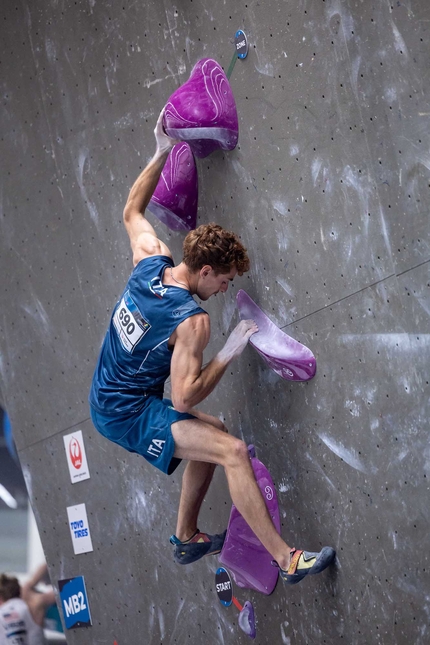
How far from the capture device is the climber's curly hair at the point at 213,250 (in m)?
2.82

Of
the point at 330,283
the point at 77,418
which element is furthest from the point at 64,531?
the point at 330,283

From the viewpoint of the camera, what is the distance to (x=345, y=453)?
2.91 metres

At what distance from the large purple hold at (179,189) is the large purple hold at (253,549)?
996 mm

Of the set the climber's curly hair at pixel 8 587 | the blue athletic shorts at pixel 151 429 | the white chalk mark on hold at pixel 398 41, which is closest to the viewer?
the white chalk mark on hold at pixel 398 41

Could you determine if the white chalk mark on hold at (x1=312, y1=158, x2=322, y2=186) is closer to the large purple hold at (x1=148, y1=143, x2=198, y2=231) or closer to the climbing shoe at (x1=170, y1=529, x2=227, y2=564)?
the large purple hold at (x1=148, y1=143, x2=198, y2=231)

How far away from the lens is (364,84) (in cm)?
270

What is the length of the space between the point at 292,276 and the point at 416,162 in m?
0.64

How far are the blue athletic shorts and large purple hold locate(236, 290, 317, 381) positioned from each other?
36cm

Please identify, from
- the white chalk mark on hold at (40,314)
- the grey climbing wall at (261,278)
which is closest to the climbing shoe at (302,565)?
the grey climbing wall at (261,278)

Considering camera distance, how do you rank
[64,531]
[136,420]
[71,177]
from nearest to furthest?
[136,420], [71,177], [64,531]

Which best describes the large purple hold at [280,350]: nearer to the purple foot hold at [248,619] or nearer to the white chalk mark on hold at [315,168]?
the white chalk mark on hold at [315,168]

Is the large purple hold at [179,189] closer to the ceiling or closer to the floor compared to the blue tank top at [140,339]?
closer to the ceiling

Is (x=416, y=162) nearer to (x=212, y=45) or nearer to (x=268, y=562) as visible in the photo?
(x=212, y=45)

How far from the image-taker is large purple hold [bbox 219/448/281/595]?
3217 millimetres
